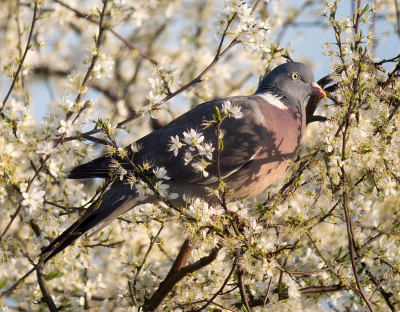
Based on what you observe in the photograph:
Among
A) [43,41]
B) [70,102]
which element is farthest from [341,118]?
[43,41]

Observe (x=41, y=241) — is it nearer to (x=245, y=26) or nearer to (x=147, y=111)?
(x=147, y=111)

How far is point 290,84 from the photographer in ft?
13.2

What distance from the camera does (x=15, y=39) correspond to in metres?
6.04

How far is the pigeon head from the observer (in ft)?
13.1

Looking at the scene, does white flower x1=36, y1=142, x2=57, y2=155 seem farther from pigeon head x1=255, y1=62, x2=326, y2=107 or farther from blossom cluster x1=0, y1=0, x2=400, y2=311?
pigeon head x1=255, y1=62, x2=326, y2=107

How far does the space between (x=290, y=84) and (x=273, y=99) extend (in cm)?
15

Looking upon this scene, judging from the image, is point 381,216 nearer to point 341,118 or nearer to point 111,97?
point 341,118

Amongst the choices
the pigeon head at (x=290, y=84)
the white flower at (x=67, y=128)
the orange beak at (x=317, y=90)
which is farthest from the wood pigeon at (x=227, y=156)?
the white flower at (x=67, y=128)

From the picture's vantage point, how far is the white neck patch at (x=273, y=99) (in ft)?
12.9

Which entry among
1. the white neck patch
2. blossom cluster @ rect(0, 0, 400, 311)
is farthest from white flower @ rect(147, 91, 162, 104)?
the white neck patch

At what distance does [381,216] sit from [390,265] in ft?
3.79

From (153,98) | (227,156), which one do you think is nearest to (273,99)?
(227,156)

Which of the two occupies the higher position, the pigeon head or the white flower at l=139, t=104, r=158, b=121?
the pigeon head

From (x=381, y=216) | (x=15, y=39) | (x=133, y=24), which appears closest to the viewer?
(x=381, y=216)
